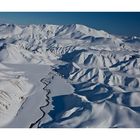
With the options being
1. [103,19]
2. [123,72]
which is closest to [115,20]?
[103,19]

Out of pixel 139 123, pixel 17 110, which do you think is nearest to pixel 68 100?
pixel 17 110
